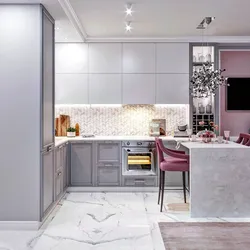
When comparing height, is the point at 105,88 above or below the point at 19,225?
above

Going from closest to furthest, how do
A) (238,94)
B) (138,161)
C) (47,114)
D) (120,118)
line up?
(47,114) → (138,161) → (120,118) → (238,94)

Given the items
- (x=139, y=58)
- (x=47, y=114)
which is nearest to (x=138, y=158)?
(x=139, y=58)

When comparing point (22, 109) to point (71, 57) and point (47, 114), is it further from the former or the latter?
point (71, 57)

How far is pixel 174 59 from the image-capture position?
562 cm

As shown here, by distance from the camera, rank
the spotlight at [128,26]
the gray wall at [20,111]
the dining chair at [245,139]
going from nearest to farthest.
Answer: the gray wall at [20,111], the dining chair at [245,139], the spotlight at [128,26]

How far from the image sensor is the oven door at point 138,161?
5.26 meters

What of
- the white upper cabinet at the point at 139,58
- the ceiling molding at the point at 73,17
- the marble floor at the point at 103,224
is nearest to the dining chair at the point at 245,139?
the marble floor at the point at 103,224

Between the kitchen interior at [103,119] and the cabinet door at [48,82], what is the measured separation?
0.5 inches

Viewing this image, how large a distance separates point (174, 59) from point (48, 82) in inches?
103

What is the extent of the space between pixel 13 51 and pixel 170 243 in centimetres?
273

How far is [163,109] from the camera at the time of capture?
596 centimetres

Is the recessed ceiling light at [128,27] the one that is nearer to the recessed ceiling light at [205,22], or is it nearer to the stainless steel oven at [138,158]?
the recessed ceiling light at [205,22]

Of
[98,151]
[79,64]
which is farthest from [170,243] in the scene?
[79,64]

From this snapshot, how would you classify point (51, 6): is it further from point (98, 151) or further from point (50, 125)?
point (98, 151)
